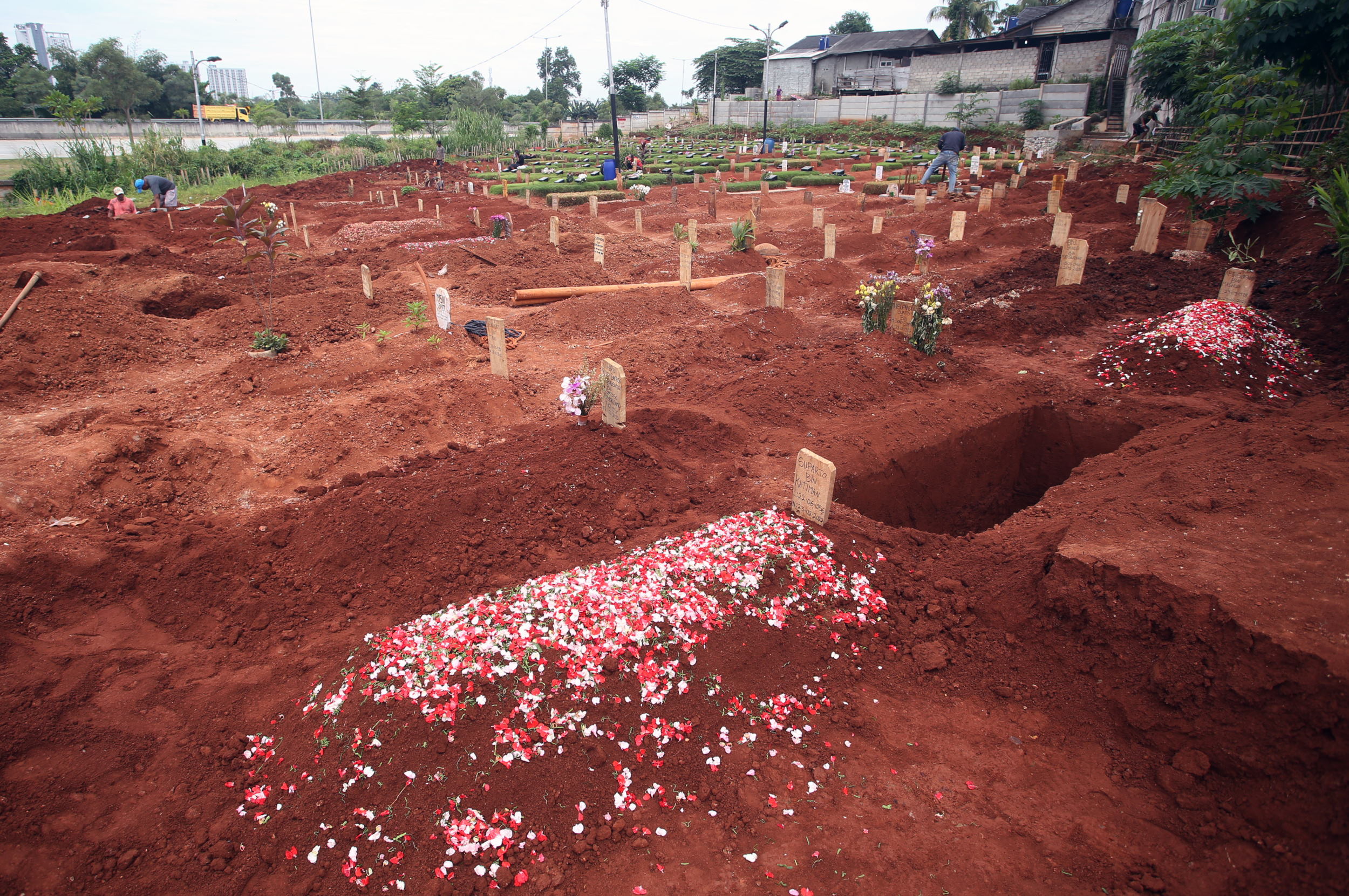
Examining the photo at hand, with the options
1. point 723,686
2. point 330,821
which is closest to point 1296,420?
point 723,686

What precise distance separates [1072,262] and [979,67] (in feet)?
130

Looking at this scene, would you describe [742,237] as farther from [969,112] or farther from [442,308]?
[969,112]

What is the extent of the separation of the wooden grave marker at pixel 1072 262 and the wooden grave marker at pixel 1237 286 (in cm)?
204

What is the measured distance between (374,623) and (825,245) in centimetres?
→ 1160

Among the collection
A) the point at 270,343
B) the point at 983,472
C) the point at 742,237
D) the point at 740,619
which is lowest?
the point at 983,472

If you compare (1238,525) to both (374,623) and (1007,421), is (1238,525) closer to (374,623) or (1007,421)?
(1007,421)

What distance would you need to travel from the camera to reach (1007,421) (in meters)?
6.65

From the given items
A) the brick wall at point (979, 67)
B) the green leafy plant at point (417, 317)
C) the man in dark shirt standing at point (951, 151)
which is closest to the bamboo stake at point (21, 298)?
the green leafy plant at point (417, 317)

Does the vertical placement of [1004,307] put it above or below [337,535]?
above

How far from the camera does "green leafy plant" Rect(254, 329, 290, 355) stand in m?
8.72

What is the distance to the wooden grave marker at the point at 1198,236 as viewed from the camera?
10.2 metres

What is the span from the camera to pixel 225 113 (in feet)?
186

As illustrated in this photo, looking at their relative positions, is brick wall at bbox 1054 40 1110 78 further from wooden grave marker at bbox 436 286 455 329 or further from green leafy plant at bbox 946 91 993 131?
wooden grave marker at bbox 436 286 455 329

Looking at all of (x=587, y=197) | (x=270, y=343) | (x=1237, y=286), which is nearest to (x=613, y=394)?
(x=270, y=343)
